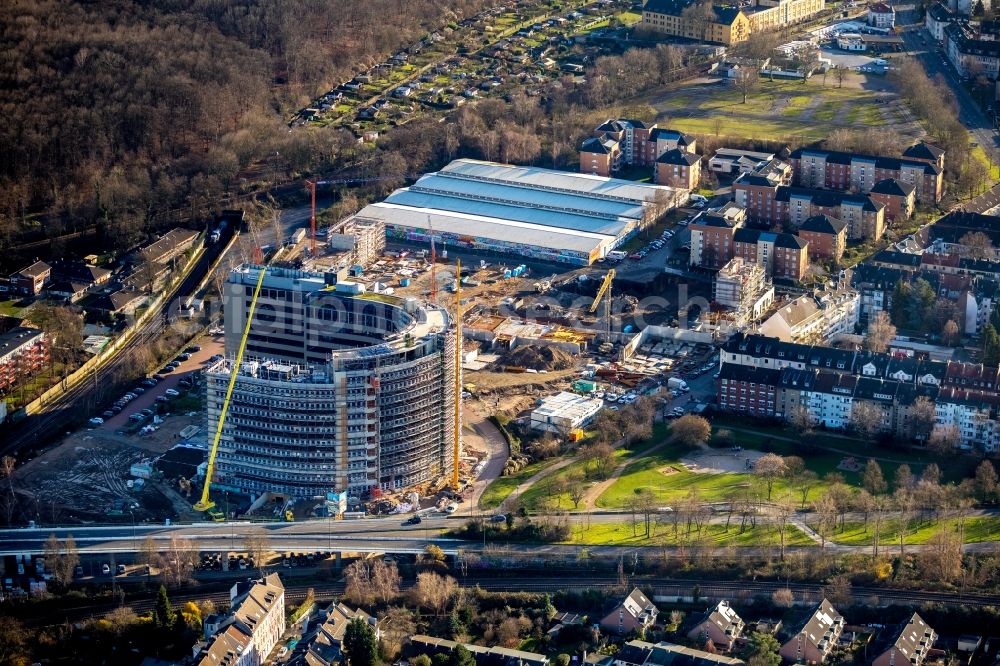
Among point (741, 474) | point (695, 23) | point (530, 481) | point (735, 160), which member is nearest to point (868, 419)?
point (741, 474)

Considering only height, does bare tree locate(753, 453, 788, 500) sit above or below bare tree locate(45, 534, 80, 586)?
above

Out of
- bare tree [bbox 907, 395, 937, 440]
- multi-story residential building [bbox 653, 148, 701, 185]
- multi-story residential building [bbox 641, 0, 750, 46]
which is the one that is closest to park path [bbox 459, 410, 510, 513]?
bare tree [bbox 907, 395, 937, 440]

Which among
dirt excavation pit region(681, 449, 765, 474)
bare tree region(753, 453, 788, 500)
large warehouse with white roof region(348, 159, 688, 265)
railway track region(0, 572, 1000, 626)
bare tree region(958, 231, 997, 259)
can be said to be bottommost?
railway track region(0, 572, 1000, 626)

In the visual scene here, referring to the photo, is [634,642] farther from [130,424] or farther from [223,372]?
[130,424]

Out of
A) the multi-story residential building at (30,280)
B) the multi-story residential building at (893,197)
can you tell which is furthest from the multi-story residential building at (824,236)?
the multi-story residential building at (30,280)

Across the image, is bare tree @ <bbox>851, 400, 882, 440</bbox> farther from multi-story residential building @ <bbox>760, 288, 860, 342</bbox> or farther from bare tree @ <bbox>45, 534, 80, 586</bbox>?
bare tree @ <bbox>45, 534, 80, 586</bbox>

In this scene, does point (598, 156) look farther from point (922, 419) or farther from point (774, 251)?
point (922, 419)
